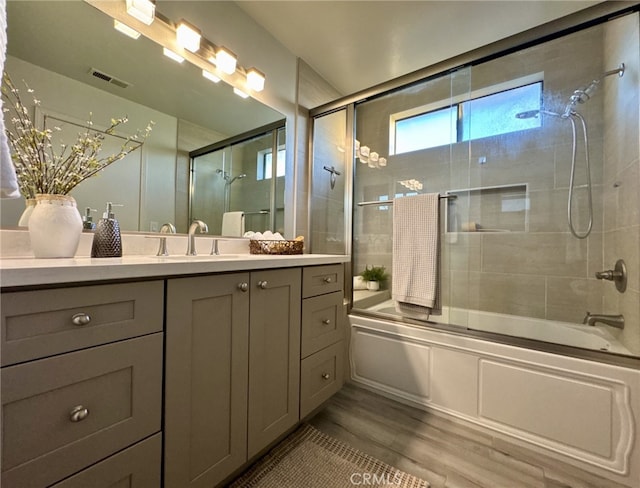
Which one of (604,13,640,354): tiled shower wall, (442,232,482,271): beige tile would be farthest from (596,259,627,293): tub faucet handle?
(442,232,482,271): beige tile

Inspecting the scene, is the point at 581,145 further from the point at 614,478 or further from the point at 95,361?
the point at 95,361

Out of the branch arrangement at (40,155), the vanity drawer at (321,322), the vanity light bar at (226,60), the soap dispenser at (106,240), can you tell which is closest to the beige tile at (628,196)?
the vanity drawer at (321,322)

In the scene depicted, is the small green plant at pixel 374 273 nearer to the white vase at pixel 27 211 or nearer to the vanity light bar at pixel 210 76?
the vanity light bar at pixel 210 76

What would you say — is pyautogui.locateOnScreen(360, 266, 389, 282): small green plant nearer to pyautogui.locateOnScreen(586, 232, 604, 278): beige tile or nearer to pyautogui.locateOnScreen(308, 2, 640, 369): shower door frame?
pyautogui.locateOnScreen(308, 2, 640, 369): shower door frame

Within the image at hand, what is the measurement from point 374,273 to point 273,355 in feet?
4.29

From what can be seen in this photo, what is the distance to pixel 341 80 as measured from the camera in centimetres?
251

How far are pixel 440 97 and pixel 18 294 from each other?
7.98 ft

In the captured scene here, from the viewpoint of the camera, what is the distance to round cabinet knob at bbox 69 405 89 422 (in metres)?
0.65

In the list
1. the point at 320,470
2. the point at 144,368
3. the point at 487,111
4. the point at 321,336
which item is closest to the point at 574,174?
the point at 487,111

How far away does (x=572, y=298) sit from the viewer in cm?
188

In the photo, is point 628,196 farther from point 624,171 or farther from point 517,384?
point 517,384

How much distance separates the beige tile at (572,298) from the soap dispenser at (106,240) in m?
2.60

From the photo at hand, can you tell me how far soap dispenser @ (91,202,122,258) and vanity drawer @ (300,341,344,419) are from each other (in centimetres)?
95

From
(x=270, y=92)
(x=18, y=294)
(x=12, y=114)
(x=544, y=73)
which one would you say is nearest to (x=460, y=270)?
(x=544, y=73)
